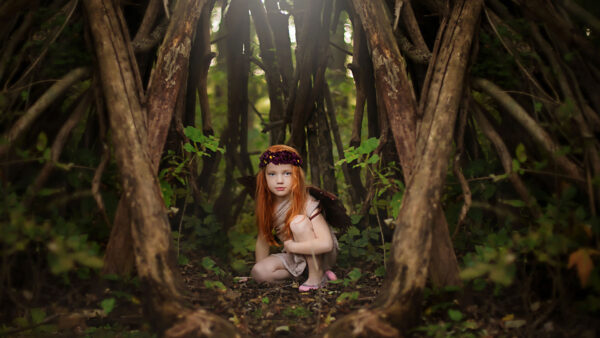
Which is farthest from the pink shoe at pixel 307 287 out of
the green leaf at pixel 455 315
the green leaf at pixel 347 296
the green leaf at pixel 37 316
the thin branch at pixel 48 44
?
the thin branch at pixel 48 44

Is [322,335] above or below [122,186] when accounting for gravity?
below

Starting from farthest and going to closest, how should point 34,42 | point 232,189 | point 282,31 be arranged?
point 232,189
point 282,31
point 34,42

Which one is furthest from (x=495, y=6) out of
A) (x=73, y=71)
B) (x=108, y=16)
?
(x=73, y=71)

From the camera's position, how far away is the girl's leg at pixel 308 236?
3379mm

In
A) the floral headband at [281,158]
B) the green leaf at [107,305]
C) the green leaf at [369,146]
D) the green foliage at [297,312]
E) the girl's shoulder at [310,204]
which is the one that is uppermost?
the green leaf at [369,146]

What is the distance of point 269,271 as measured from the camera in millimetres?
3506

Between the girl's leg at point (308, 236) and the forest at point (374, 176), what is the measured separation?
4.3 inches

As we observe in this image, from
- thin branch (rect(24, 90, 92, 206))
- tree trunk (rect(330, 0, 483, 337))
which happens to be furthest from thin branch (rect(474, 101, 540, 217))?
thin branch (rect(24, 90, 92, 206))

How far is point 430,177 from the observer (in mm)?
2588

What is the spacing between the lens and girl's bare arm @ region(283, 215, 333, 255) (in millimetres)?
3355

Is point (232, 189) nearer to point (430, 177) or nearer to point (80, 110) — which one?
point (80, 110)

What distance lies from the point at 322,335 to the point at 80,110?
1.94 meters

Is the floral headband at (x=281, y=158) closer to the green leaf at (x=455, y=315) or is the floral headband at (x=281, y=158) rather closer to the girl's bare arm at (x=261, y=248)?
the girl's bare arm at (x=261, y=248)

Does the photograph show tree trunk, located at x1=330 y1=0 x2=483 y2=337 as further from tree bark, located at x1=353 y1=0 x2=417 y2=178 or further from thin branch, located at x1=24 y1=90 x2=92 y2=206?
thin branch, located at x1=24 y1=90 x2=92 y2=206
